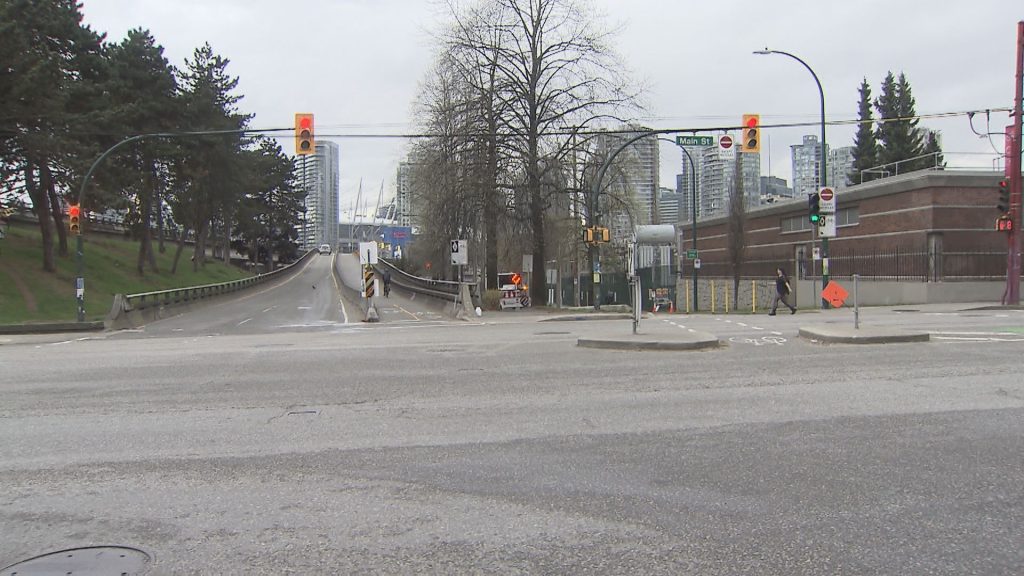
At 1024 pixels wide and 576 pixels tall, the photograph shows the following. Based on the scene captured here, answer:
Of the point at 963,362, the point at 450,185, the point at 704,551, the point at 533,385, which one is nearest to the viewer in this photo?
the point at 704,551

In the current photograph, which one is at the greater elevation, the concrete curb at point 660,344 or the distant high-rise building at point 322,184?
the distant high-rise building at point 322,184

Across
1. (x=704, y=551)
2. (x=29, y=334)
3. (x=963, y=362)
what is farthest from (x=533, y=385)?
(x=29, y=334)

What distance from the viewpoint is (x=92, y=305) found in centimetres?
3744

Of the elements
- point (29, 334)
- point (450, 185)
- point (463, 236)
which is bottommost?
point (29, 334)

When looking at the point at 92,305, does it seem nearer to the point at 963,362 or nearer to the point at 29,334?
the point at 29,334

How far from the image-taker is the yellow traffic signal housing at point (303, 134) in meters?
20.4

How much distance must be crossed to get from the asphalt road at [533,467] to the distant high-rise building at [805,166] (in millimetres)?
49098

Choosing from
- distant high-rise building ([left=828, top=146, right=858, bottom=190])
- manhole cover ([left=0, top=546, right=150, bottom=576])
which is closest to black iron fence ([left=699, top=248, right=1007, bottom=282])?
manhole cover ([left=0, top=546, right=150, bottom=576])

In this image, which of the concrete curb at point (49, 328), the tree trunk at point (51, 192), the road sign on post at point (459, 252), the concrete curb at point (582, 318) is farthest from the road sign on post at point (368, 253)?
the tree trunk at point (51, 192)

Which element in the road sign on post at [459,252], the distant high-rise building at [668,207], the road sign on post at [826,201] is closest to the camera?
the road sign on post at [826,201]

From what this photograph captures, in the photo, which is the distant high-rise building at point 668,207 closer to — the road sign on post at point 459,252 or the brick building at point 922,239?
the brick building at point 922,239

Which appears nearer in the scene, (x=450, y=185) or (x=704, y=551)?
(x=704, y=551)

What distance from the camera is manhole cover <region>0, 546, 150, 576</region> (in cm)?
401

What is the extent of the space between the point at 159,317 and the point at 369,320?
10509 mm
